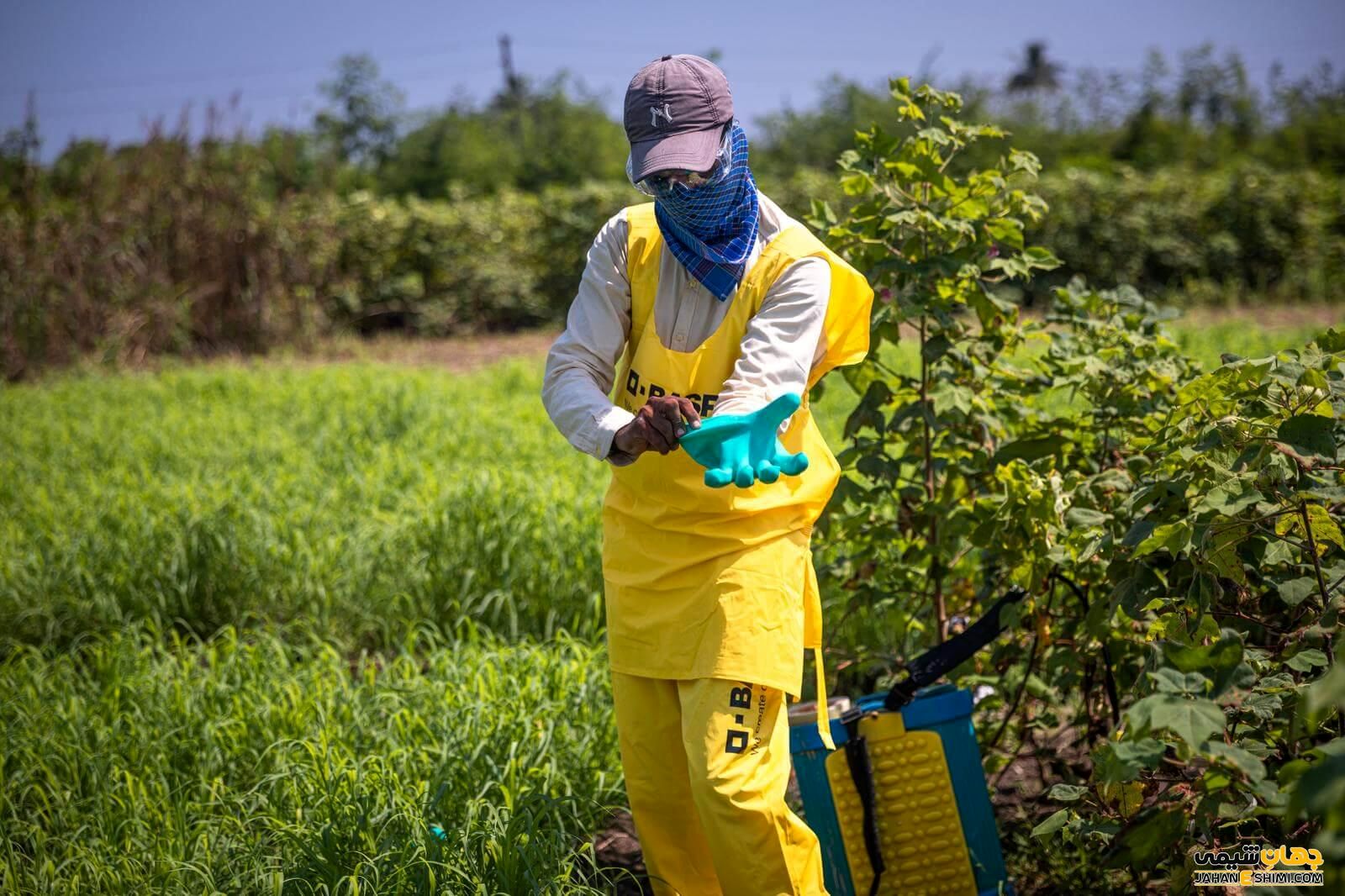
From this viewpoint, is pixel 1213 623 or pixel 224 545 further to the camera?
pixel 224 545

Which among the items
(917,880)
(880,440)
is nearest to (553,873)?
(917,880)

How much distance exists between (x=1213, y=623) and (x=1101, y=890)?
909 mm

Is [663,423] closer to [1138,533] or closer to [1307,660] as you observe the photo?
[1138,533]

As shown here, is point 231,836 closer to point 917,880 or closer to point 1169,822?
point 917,880

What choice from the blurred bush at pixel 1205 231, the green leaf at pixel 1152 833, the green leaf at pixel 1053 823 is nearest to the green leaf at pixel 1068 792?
the green leaf at pixel 1053 823

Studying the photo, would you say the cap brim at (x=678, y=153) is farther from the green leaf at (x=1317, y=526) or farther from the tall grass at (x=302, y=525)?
the tall grass at (x=302, y=525)

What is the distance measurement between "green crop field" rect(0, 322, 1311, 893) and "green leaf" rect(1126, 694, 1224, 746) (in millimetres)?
1307

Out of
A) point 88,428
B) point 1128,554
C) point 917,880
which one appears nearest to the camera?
point 1128,554

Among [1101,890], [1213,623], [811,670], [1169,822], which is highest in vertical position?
[1213,623]

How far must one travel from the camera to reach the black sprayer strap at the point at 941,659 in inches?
90.6

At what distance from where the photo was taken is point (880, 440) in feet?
9.02

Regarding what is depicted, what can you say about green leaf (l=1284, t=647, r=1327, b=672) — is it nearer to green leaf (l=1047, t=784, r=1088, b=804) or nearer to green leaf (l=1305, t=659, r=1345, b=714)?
green leaf (l=1047, t=784, r=1088, b=804)

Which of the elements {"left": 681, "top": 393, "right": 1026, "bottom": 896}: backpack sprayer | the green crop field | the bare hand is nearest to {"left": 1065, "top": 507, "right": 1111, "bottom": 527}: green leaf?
{"left": 681, "top": 393, "right": 1026, "bottom": 896}: backpack sprayer

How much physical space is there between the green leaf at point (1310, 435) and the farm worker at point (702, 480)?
724 millimetres
